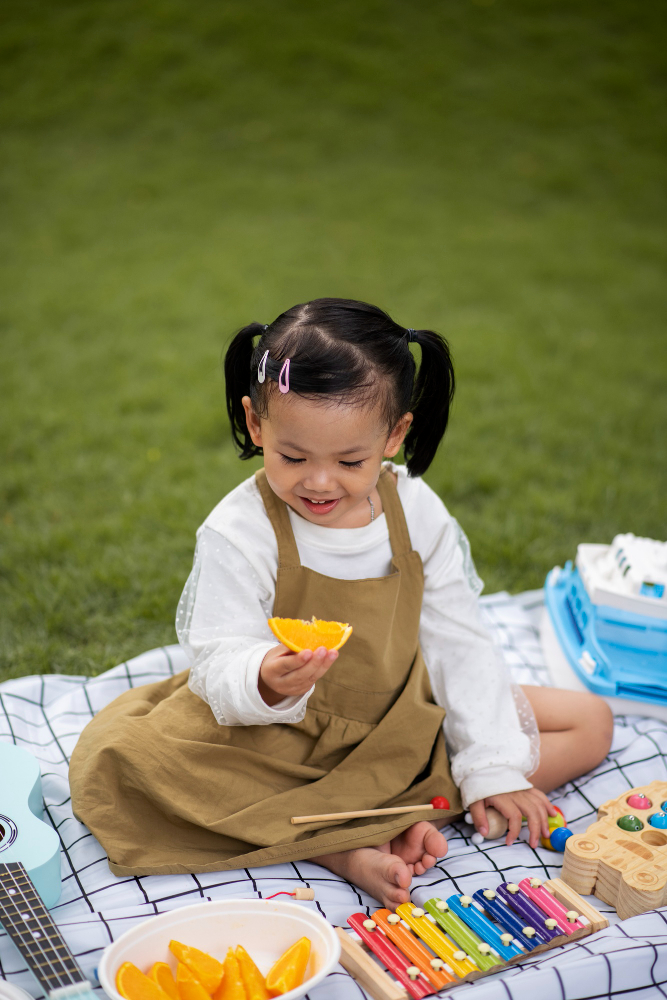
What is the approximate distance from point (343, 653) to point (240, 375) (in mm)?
558

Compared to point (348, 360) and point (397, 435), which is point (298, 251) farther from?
point (348, 360)

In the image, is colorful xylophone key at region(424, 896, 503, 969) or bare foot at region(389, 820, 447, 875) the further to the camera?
bare foot at region(389, 820, 447, 875)

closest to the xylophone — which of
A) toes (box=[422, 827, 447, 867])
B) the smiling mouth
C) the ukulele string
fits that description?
toes (box=[422, 827, 447, 867])

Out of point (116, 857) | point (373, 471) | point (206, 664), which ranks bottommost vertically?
point (116, 857)

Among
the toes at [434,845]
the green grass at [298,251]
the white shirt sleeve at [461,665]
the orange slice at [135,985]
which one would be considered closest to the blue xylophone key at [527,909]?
the toes at [434,845]

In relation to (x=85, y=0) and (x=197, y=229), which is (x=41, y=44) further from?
(x=197, y=229)

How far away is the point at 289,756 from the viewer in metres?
1.67

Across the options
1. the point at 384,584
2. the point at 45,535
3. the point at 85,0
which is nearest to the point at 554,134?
the point at 85,0

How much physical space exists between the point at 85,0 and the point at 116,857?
7208mm

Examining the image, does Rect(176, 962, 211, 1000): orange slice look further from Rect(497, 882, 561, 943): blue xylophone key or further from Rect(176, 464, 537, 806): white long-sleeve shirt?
Rect(497, 882, 561, 943): blue xylophone key

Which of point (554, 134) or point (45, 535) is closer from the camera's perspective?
point (45, 535)

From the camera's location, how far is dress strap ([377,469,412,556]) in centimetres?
175

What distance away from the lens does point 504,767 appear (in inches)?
67.4

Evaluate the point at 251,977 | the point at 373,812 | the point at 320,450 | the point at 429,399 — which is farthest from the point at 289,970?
the point at 429,399
